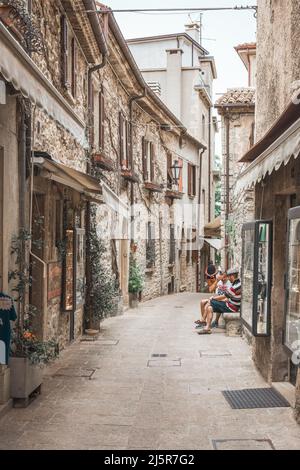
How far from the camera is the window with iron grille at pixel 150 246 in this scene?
18984 mm

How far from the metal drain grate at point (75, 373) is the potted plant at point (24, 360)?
1.56 meters

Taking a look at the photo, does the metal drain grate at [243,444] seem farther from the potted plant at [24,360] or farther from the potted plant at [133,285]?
the potted plant at [133,285]

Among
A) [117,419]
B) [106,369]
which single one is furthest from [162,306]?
[117,419]

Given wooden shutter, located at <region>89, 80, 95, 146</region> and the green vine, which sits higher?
wooden shutter, located at <region>89, 80, 95, 146</region>

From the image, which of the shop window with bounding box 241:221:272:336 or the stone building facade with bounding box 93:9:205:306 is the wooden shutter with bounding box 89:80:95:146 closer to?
the stone building facade with bounding box 93:9:205:306

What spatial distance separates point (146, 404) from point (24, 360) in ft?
4.70

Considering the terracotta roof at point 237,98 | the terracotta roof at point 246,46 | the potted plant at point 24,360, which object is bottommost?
the potted plant at point 24,360

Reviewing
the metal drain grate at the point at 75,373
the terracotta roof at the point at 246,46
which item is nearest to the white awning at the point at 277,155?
the metal drain grate at the point at 75,373

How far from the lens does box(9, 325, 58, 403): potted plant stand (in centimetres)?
609

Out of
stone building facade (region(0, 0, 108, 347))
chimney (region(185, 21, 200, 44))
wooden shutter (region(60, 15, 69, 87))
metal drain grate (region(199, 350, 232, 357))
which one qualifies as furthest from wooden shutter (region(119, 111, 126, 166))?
chimney (region(185, 21, 200, 44))

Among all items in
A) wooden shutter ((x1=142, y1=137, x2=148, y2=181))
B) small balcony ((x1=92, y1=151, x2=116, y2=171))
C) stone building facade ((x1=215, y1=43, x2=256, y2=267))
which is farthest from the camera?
wooden shutter ((x1=142, y1=137, x2=148, y2=181))

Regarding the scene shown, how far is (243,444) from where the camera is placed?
5020 mm

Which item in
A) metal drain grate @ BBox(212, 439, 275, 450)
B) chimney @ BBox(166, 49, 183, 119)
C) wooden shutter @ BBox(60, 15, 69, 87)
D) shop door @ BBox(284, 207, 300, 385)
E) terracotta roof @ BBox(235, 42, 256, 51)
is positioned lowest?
metal drain grate @ BBox(212, 439, 275, 450)

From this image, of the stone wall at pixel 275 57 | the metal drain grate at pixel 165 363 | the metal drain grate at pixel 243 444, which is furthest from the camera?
the metal drain grate at pixel 165 363
